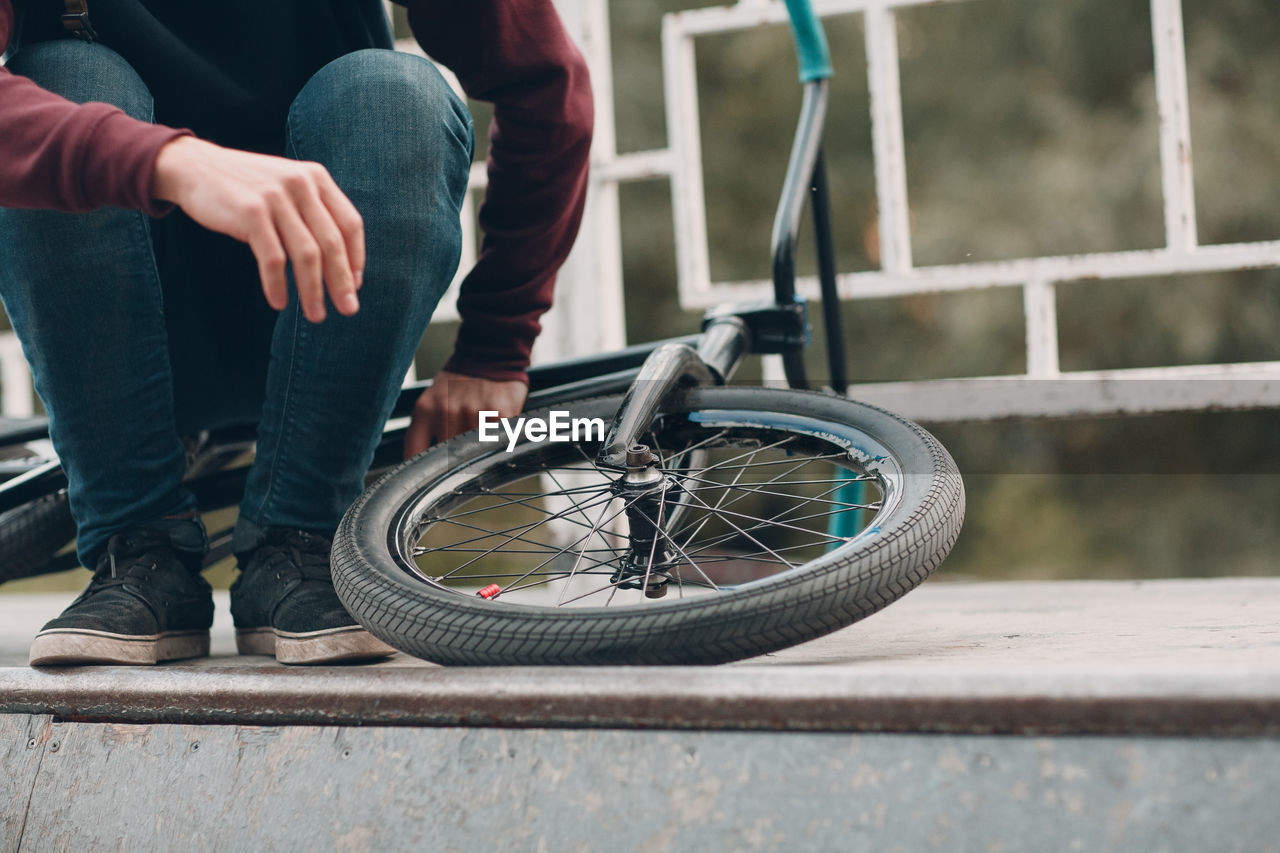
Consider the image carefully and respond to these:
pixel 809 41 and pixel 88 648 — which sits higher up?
pixel 809 41

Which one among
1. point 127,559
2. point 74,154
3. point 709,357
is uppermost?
point 74,154

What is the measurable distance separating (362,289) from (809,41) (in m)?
0.99

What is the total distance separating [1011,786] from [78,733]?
0.76m

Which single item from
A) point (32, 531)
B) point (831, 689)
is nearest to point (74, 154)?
point (831, 689)

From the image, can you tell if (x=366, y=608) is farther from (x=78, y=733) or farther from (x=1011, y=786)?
(x=1011, y=786)

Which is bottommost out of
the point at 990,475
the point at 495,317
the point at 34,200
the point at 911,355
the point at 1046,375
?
the point at 990,475

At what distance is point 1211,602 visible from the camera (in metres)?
1.46

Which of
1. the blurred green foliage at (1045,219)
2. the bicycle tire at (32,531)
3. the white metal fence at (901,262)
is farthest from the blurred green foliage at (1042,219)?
the bicycle tire at (32,531)

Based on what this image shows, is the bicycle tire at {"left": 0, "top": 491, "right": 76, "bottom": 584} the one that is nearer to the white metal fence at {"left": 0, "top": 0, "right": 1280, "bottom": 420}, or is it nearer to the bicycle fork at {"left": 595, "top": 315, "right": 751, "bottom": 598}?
the bicycle fork at {"left": 595, "top": 315, "right": 751, "bottom": 598}

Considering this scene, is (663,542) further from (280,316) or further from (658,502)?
(280,316)

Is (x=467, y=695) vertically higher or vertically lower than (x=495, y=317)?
lower

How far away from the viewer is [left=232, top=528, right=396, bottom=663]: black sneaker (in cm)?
100

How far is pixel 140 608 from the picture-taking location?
1029 millimetres

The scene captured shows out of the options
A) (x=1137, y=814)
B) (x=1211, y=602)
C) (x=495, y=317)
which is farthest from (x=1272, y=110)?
(x=1137, y=814)
